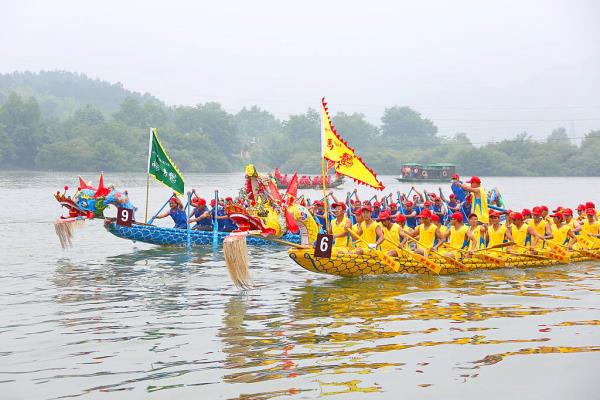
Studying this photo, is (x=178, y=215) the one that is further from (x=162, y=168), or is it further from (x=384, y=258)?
(x=384, y=258)

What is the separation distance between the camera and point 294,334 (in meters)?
11.8

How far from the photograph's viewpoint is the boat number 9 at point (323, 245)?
1515 centimetres

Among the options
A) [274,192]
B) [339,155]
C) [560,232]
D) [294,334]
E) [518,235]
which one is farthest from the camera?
[560,232]

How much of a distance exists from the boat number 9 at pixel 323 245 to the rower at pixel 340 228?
0.88 metres

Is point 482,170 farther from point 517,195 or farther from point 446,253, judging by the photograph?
point 446,253

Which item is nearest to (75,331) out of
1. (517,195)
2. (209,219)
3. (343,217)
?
(343,217)

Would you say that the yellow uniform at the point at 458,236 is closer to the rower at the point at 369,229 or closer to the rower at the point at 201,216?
the rower at the point at 369,229

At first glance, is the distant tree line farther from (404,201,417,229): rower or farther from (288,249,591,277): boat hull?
(288,249,591,277): boat hull

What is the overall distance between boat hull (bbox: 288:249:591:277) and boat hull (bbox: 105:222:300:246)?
673cm

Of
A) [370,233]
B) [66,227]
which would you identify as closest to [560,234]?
[370,233]

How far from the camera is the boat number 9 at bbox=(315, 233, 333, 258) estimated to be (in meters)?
15.2

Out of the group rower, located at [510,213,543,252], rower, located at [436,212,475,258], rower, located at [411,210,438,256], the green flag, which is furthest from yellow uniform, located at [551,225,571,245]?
the green flag

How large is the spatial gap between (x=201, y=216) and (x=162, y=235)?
1.34 meters

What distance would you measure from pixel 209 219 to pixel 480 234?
8.98m
